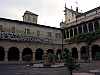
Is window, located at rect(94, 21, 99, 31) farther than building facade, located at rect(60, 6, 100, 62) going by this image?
Yes

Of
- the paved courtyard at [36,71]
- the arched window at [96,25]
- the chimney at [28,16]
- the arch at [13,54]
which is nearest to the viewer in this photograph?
the paved courtyard at [36,71]

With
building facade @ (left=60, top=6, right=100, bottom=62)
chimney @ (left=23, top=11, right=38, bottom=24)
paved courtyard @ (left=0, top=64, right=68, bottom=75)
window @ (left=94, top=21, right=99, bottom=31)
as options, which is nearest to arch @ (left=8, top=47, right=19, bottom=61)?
building facade @ (left=60, top=6, right=100, bottom=62)

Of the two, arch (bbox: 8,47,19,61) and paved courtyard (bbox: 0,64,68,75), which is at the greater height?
arch (bbox: 8,47,19,61)

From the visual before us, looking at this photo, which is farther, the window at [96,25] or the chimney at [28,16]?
the chimney at [28,16]

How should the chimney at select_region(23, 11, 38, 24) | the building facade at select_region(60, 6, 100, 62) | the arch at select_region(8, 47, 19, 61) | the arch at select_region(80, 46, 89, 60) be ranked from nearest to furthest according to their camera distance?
1. the building facade at select_region(60, 6, 100, 62)
2. the arch at select_region(80, 46, 89, 60)
3. the arch at select_region(8, 47, 19, 61)
4. the chimney at select_region(23, 11, 38, 24)

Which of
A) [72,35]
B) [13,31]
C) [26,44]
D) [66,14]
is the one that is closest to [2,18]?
[13,31]

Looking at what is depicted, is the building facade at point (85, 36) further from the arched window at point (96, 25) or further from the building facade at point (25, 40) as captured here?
the building facade at point (25, 40)

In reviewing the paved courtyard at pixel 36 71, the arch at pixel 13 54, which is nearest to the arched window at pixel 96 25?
the paved courtyard at pixel 36 71

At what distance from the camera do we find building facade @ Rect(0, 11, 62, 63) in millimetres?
28547

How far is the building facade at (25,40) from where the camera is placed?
28.5m

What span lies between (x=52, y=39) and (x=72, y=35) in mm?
4142

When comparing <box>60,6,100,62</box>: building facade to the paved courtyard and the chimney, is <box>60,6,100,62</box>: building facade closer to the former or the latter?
the chimney

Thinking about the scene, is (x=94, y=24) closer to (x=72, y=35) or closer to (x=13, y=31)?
(x=72, y=35)

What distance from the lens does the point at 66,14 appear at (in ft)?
140
